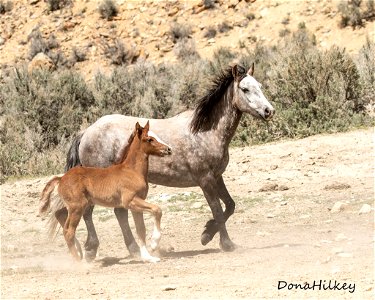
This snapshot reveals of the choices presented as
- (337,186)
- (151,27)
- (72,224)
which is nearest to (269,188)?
(337,186)

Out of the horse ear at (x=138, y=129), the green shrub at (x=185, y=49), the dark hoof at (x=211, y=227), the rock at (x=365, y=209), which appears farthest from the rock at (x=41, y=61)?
the horse ear at (x=138, y=129)

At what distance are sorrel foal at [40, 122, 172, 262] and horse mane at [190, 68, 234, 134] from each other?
0.93m

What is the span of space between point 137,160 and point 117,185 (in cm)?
42

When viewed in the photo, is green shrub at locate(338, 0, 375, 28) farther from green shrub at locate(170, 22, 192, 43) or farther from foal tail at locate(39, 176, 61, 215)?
foal tail at locate(39, 176, 61, 215)

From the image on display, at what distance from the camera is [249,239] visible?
1199cm

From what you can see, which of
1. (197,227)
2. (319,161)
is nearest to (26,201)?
(197,227)

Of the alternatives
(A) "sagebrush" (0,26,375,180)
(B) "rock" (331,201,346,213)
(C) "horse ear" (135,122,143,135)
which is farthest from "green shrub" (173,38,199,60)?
(C) "horse ear" (135,122,143,135)

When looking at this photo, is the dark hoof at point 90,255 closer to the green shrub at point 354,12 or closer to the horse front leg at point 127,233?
the horse front leg at point 127,233

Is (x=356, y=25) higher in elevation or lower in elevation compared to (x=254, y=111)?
lower

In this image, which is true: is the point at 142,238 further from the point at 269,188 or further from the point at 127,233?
the point at 269,188

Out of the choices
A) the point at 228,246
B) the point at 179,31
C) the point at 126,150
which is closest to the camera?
the point at 126,150

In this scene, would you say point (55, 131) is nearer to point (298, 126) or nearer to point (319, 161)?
point (298, 126)

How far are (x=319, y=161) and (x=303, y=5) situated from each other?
21.8m

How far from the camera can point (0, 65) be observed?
39.4 meters
